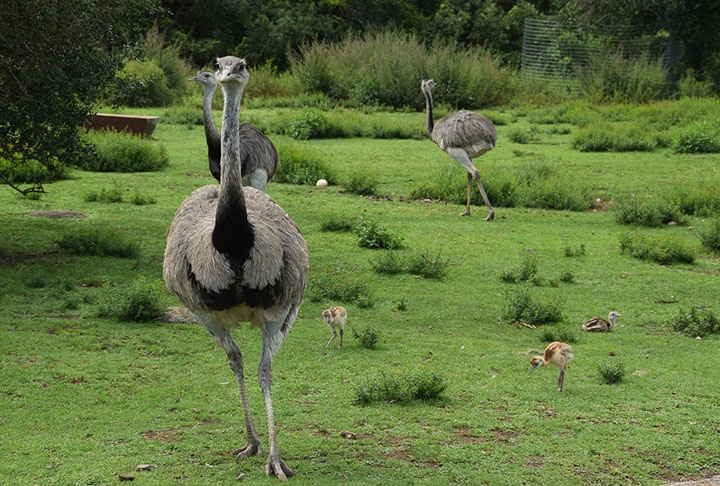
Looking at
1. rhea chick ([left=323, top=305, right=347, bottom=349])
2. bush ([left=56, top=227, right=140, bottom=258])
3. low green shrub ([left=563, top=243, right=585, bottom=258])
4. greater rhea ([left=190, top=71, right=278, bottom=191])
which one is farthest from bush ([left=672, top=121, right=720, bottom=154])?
rhea chick ([left=323, top=305, right=347, bottom=349])

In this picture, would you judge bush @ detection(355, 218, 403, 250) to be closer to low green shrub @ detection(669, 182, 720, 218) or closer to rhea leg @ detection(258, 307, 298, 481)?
low green shrub @ detection(669, 182, 720, 218)

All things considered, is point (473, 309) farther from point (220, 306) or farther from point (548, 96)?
point (548, 96)

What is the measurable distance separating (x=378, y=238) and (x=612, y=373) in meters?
4.32

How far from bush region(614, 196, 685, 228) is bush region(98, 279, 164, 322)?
250 inches

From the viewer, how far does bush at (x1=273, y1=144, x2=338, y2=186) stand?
1438cm

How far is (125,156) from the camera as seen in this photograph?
1493 centimetres

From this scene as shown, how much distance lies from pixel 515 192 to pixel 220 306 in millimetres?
8891

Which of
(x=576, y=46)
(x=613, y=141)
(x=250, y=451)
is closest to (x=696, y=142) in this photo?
(x=613, y=141)

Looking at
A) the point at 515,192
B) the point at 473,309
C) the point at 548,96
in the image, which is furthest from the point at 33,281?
the point at 548,96

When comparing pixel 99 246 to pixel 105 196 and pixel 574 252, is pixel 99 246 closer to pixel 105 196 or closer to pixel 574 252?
pixel 105 196

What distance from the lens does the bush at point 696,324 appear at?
787cm

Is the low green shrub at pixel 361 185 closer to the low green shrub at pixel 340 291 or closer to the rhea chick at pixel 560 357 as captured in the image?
A: the low green shrub at pixel 340 291

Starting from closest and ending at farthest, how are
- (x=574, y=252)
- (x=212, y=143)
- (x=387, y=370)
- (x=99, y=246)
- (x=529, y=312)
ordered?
(x=387, y=370) → (x=529, y=312) → (x=99, y=246) → (x=212, y=143) → (x=574, y=252)

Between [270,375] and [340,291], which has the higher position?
[270,375]
